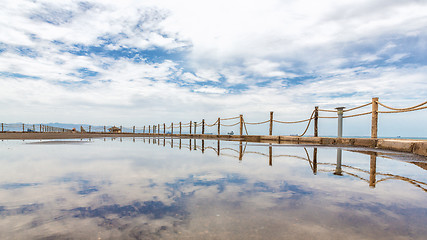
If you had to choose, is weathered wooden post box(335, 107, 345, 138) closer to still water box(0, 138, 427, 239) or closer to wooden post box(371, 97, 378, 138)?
wooden post box(371, 97, 378, 138)

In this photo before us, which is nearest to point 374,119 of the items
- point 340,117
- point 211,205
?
point 340,117

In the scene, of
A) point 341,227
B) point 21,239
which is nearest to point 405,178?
point 341,227

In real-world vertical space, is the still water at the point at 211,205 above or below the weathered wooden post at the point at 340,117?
below

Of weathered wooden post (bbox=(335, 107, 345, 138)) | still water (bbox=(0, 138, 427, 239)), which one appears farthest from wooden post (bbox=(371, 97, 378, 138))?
still water (bbox=(0, 138, 427, 239))

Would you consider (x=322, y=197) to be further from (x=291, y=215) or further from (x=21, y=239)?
(x=21, y=239)

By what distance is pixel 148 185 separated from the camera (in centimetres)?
225

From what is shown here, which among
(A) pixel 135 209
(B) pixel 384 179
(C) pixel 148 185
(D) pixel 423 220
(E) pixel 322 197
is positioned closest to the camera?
(D) pixel 423 220

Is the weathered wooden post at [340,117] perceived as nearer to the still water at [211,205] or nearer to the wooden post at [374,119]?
the wooden post at [374,119]

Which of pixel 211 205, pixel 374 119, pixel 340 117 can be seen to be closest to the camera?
pixel 211 205

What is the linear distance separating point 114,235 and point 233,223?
2.10 ft

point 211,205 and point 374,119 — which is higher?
point 374,119

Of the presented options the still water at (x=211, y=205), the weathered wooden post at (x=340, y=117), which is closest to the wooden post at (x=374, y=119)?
the weathered wooden post at (x=340, y=117)

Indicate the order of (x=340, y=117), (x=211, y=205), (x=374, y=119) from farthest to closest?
(x=340, y=117)
(x=374, y=119)
(x=211, y=205)

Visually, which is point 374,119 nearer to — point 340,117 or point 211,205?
point 340,117
